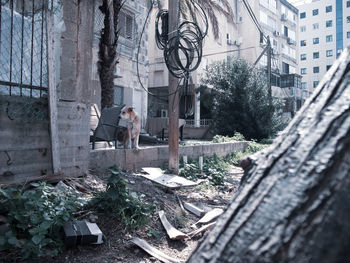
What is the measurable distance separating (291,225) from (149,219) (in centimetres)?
329

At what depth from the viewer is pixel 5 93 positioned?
372 centimetres

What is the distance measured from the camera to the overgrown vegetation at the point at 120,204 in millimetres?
3467

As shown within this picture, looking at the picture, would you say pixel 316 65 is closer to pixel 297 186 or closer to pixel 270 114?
pixel 270 114

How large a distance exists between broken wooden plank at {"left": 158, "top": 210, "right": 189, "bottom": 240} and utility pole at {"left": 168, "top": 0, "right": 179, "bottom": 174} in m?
2.27

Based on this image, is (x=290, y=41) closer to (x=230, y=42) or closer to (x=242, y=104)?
(x=230, y=42)

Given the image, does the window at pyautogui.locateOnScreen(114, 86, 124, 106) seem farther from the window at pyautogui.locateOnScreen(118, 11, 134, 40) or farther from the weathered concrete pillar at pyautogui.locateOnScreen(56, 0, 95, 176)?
the weathered concrete pillar at pyautogui.locateOnScreen(56, 0, 95, 176)

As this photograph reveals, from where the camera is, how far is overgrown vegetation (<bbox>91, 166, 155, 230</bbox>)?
3.47m

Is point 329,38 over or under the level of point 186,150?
over

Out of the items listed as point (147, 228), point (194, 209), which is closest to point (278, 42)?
point (194, 209)

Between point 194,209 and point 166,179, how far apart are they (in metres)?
1.16

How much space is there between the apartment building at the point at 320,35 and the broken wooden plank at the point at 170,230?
184ft

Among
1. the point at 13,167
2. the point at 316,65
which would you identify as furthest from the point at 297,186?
the point at 316,65

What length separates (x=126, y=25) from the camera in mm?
15648

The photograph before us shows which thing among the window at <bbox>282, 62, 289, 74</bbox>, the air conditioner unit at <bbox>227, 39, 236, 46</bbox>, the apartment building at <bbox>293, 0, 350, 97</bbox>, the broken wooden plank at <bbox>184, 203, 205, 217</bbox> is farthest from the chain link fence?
the apartment building at <bbox>293, 0, 350, 97</bbox>
